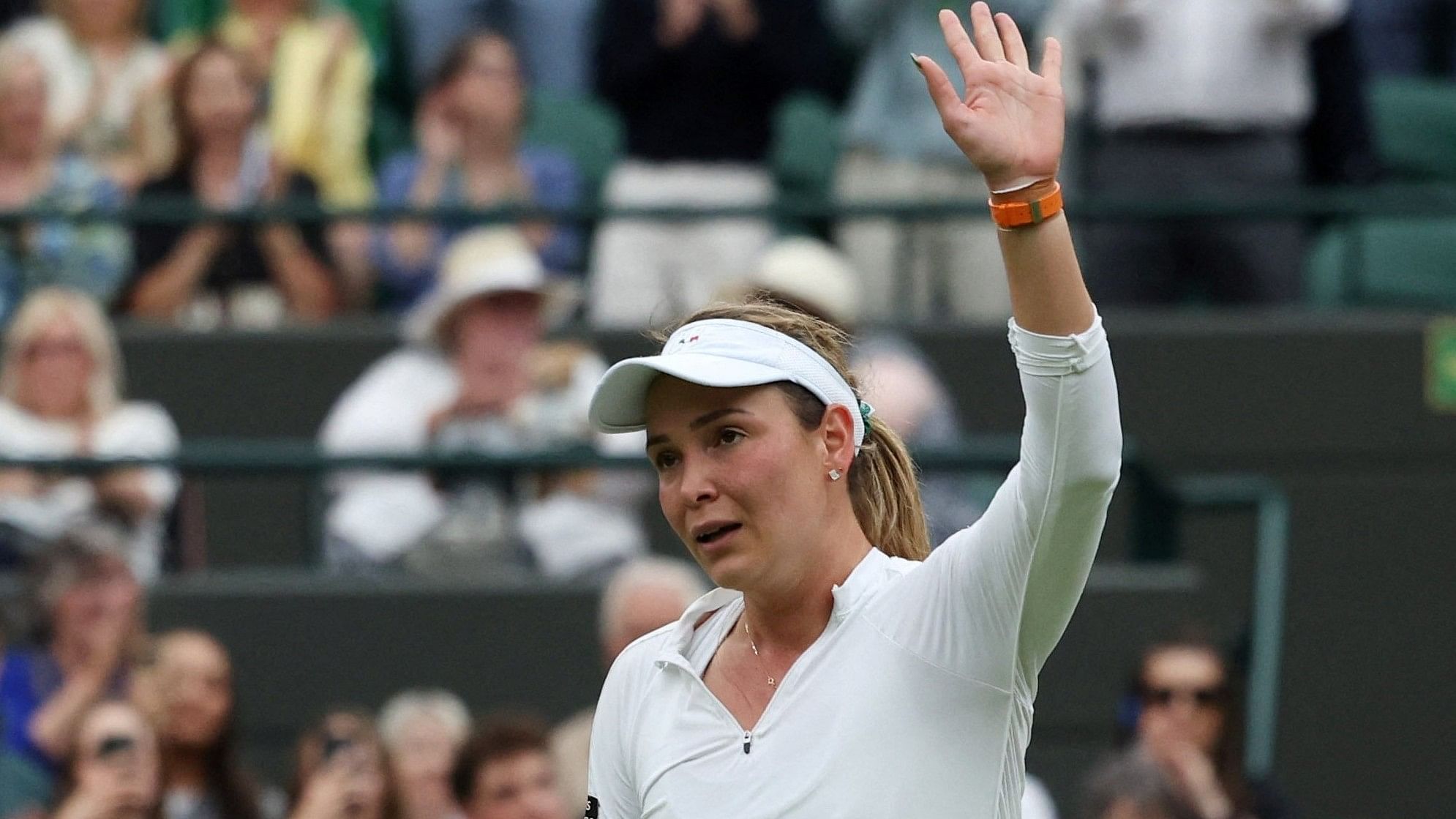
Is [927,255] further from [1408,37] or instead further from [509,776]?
[509,776]

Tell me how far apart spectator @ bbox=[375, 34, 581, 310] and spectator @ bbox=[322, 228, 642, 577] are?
99 cm

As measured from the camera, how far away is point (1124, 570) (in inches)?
280

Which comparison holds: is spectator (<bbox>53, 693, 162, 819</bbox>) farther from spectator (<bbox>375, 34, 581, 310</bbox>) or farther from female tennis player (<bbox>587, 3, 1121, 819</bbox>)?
female tennis player (<bbox>587, 3, 1121, 819</bbox>)

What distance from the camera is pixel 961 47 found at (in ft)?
8.77

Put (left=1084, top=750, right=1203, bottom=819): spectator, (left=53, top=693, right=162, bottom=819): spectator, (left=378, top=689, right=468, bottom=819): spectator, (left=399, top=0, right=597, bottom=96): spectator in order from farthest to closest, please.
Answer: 1. (left=399, top=0, right=597, bottom=96): spectator
2. (left=378, top=689, right=468, bottom=819): spectator
3. (left=53, top=693, right=162, bottom=819): spectator
4. (left=1084, top=750, right=1203, bottom=819): spectator

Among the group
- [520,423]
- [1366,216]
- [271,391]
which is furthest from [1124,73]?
[271,391]

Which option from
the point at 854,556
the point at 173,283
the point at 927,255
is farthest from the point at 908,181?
the point at 854,556

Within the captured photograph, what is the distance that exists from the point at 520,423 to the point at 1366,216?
3.05m

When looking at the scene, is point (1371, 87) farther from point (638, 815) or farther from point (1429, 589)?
point (638, 815)

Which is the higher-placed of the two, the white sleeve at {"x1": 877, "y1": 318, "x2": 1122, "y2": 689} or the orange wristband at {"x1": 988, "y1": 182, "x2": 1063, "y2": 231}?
the orange wristband at {"x1": 988, "y1": 182, "x2": 1063, "y2": 231}

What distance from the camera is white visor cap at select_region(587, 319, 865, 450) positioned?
2.81 meters

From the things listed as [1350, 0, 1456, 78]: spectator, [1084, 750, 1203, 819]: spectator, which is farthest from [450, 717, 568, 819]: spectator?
[1350, 0, 1456, 78]: spectator

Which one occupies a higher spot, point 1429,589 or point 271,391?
point 271,391

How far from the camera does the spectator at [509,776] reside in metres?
5.79
